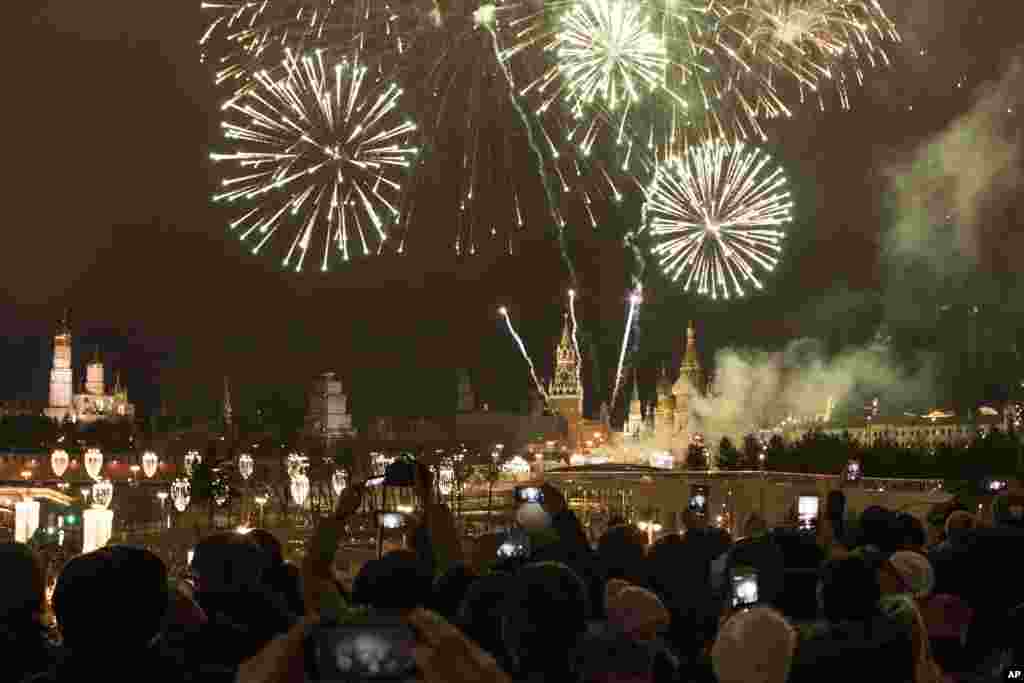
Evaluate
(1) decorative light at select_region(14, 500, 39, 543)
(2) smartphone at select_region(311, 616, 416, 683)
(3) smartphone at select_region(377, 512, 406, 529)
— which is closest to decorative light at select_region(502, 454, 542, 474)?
(1) decorative light at select_region(14, 500, 39, 543)

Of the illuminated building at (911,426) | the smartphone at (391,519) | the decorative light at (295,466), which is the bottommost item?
the decorative light at (295,466)

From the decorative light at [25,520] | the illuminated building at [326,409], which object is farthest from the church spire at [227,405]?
the decorative light at [25,520]

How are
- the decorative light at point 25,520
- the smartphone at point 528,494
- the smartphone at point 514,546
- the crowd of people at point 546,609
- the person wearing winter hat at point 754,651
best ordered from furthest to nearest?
the decorative light at point 25,520, the smartphone at point 528,494, the smartphone at point 514,546, the person wearing winter hat at point 754,651, the crowd of people at point 546,609

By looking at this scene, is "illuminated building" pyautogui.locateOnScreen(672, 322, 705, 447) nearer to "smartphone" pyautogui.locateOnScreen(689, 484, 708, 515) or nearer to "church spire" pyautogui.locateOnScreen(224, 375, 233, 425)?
"church spire" pyautogui.locateOnScreen(224, 375, 233, 425)

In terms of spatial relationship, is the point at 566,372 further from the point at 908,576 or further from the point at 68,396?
the point at 908,576

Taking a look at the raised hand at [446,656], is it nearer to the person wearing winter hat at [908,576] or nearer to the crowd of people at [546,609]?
the crowd of people at [546,609]

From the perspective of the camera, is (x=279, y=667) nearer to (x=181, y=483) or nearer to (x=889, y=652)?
(x=889, y=652)

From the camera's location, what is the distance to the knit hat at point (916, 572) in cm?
683

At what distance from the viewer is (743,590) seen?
607 cm

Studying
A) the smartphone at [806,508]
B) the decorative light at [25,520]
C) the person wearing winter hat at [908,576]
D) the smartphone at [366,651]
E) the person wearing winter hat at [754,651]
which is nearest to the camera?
the smartphone at [366,651]

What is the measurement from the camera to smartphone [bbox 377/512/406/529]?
30.1 feet

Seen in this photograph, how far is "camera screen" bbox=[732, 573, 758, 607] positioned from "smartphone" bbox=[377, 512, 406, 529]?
345 centimetres

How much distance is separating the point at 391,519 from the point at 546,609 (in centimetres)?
444

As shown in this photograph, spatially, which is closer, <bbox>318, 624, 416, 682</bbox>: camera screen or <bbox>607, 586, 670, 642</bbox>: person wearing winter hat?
<bbox>318, 624, 416, 682</bbox>: camera screen
